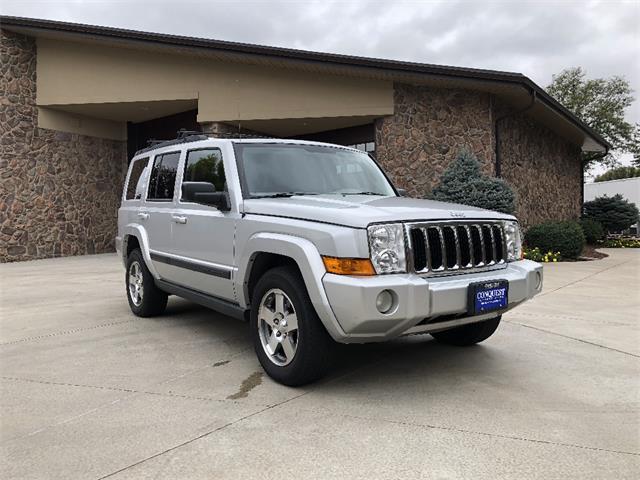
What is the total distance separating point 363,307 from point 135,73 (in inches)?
516

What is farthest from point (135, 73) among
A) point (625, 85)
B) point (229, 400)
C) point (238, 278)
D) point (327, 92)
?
point (625, 85)

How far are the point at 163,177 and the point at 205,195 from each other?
1.78 m

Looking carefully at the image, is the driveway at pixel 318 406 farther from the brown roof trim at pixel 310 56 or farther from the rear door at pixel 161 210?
the brown roof trim at pixel 310 56

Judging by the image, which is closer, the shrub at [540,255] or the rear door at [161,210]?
the rear door at [161,210]

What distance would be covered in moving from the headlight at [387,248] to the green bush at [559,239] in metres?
11.6

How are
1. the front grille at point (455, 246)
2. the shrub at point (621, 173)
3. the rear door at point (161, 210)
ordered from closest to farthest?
the front grille at point (455, 246)
the rear door at point (161, 210)
the shrub at point (621, 173)

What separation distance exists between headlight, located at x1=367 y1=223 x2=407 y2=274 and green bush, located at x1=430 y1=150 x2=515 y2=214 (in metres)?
9.04

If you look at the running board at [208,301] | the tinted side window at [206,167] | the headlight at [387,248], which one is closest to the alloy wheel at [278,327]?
the running board at [208,301]

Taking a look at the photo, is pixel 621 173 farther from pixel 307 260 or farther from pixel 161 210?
pixel 307 260

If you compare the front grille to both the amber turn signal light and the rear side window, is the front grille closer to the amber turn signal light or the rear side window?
the amber turn signal light

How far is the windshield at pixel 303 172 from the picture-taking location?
14.8 feet

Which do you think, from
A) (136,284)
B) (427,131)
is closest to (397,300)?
(136,284)

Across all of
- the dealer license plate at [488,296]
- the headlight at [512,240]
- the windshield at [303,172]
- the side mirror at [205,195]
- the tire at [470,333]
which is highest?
the windshield at [303,172]

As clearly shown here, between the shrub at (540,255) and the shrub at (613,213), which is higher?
the shrub at (613,213)
